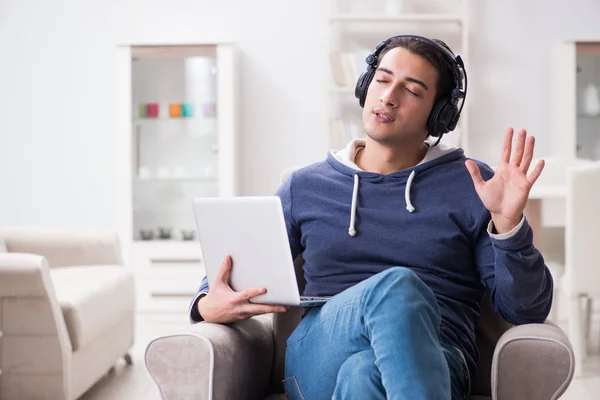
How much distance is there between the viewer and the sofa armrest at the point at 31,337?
2662 mm

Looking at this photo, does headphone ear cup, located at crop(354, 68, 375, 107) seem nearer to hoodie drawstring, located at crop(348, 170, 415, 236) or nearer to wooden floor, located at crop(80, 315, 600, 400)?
hoodie drawstring, located at crop(348, 170, 415, 236)

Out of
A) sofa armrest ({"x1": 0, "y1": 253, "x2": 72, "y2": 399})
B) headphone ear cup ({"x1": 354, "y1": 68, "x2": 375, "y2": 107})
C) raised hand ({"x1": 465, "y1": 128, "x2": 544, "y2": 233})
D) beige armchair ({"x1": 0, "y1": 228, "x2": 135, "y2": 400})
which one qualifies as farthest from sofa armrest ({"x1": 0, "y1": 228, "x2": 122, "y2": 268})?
raised hand ({"x1": 465, "y1": 128, "x2": 544, "y2": 233})

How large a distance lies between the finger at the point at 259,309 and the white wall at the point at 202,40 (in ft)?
11.4

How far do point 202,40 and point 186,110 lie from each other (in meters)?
0.42

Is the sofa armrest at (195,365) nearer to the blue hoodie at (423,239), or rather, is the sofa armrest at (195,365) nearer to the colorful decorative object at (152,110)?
the blue hoodie at (423,239)

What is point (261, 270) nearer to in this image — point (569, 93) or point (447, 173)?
point (447, 173)

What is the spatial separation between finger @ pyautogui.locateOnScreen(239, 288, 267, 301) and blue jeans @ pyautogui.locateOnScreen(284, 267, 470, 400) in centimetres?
12

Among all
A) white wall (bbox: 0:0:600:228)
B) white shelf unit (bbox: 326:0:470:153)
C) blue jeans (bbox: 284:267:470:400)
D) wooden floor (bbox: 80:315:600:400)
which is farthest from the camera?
white wall (bbox: 0:0:600:228)

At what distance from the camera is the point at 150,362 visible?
64.6 inches

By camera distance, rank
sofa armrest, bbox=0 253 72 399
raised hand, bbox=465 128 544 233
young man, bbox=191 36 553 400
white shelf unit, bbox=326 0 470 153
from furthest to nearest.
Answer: white shelf unit, bbox=326 0 470 153, sofa armrest, bbox=0 253 72 399, raised hand, bbox=465 128 544 233, young man, bbox=191 36 553 400

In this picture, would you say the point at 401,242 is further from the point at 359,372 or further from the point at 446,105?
the point at 359,372

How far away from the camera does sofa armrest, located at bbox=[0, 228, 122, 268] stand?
3496 millimetres

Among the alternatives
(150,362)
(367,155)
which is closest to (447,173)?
(367,155)

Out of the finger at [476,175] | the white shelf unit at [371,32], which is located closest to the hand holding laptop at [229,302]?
the finger at [476,175]
